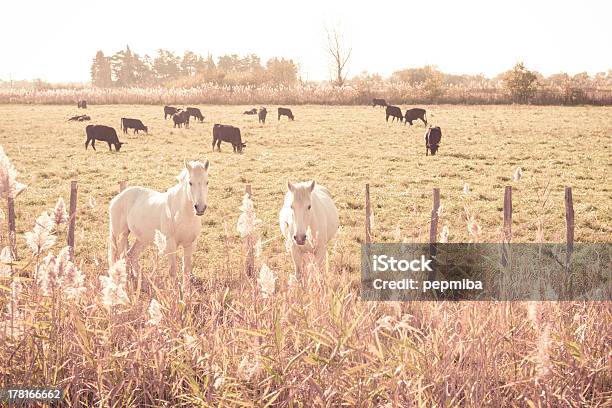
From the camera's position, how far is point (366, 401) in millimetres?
3318

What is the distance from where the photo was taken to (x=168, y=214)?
6.99 metres

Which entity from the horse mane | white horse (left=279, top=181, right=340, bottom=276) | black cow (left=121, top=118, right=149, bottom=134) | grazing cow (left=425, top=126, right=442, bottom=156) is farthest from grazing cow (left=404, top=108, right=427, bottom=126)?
the horse mane

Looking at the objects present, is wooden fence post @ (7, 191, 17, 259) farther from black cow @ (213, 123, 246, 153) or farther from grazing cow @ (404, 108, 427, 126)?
grazing cow @ (404, 108, 427, 126)

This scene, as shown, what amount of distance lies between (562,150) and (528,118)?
11.3m

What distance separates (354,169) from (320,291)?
1332 centimetres

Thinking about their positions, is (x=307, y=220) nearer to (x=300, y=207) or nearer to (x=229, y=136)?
(x=300, y=207)

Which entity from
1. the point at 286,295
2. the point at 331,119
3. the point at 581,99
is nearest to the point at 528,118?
the point at 331,119

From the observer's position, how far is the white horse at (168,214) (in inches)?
283

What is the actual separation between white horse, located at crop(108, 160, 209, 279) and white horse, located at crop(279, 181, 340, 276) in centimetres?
117

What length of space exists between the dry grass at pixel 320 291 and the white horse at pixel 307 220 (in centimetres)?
34

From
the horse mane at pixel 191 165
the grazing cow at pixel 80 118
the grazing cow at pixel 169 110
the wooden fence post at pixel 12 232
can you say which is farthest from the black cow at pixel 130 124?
the horse mane at pixel 191 165

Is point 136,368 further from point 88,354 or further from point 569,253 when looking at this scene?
point 569,253

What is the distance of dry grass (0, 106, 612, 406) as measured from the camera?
11.3 feet

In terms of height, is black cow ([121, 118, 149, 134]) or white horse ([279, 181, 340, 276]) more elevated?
black cow ([121, 118, 149, 134])
